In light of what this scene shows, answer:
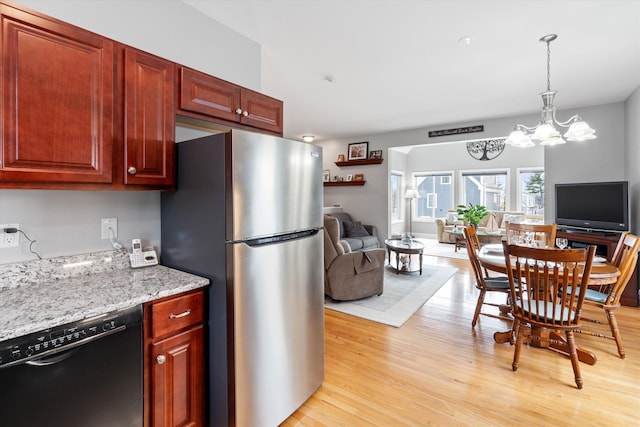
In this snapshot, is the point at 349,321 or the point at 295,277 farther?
the point at 349,321

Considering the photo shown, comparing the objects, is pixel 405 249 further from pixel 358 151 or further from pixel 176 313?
pixel 176 313

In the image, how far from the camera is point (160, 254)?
6.21ft

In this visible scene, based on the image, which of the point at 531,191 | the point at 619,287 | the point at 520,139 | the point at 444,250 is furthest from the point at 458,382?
the point at 531,191

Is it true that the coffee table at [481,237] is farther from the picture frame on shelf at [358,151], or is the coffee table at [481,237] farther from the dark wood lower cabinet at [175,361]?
the dark wood lower cabinet at [175,361]

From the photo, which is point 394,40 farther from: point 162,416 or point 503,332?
point 162,416

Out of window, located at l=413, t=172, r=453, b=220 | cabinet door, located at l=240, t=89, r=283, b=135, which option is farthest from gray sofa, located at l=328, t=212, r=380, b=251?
window, located at l=413, t=172, r=453, b=220

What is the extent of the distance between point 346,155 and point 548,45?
14.3ft

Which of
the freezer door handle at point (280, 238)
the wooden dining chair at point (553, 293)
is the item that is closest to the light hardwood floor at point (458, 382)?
the wooden dining chair at point (553, 293)

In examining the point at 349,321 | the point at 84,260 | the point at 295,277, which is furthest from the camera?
the point at 349,321

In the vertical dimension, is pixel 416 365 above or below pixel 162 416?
below

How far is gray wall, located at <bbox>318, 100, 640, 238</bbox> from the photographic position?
4.13 metres

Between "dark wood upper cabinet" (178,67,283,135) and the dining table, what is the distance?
7.10 ft

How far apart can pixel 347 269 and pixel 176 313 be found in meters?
2.38

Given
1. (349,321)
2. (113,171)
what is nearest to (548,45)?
(349,321)
